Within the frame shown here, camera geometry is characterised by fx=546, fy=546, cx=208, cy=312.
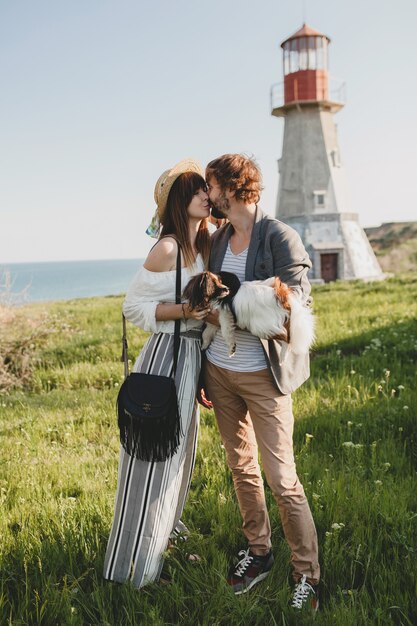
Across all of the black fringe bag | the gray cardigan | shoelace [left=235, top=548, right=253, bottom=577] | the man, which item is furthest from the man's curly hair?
shoelace [left=235, top=548, right=253, bottom=577]

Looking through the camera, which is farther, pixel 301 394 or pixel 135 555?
pixel 301 394

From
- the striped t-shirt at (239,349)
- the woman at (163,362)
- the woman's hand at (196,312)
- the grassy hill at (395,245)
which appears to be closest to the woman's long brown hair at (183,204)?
the woman at (163,362)

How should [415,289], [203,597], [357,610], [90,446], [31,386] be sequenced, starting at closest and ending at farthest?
[357,610] < [203,597] < [90,446] < [31,386] < [415,289]

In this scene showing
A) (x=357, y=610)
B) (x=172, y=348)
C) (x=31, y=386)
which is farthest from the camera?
(x=31, y=386)

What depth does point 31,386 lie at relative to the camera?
8.53 meters

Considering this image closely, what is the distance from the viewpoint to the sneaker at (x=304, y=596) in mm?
2975

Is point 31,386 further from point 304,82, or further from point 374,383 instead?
point 304,82

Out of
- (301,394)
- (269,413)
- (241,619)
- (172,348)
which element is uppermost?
(172,348)

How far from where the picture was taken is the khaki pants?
3160 mm

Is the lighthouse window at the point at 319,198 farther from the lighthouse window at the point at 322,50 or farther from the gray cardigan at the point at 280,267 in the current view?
the gray cardigan at the point at 280,267

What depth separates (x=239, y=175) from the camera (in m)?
3.24

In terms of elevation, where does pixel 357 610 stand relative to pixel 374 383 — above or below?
below

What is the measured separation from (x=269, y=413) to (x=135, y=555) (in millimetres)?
1176

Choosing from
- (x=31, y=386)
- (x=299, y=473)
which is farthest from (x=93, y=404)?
(x=299, y=473)
